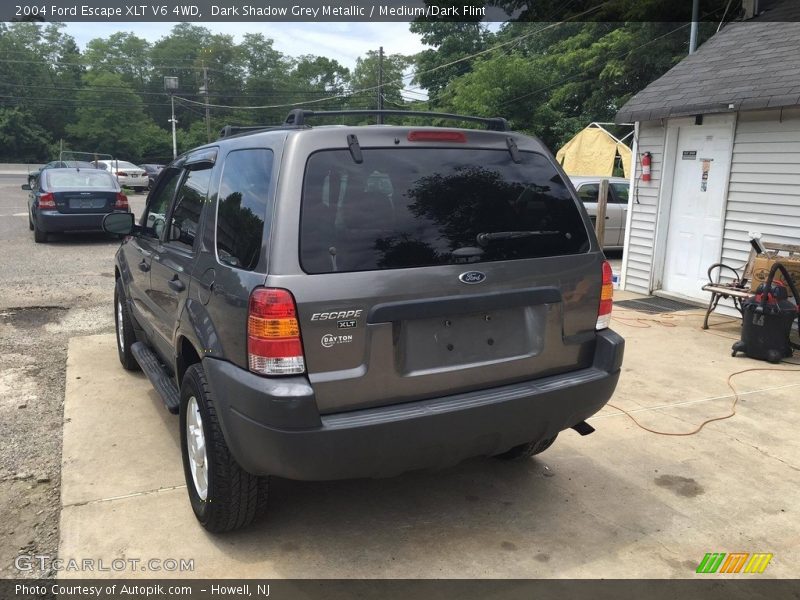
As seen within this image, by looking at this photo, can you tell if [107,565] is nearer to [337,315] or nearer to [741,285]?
[337,315]

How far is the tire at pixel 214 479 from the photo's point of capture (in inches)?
112

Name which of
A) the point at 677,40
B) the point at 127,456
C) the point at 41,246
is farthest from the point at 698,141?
the point at 677,40

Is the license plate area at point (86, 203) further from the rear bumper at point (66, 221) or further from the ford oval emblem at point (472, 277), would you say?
the ford oval emblem at point (472, 277)

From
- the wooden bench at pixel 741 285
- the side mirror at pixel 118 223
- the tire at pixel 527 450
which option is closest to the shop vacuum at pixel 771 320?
the wooden bench at pixel 741 285

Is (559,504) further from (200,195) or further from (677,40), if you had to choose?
(677,40)

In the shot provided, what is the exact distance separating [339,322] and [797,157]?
21.8ft

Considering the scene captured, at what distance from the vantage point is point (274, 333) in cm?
249

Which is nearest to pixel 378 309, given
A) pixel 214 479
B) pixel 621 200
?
pixel 214 479

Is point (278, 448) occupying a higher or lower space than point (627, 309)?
higher

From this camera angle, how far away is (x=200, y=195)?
350 centimetres

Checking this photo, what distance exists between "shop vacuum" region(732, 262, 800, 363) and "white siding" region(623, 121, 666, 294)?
125 inches

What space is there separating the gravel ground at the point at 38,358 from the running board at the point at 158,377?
27.9 inches

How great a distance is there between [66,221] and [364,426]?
38.8ft

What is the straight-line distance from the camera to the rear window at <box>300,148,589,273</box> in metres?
2.62
